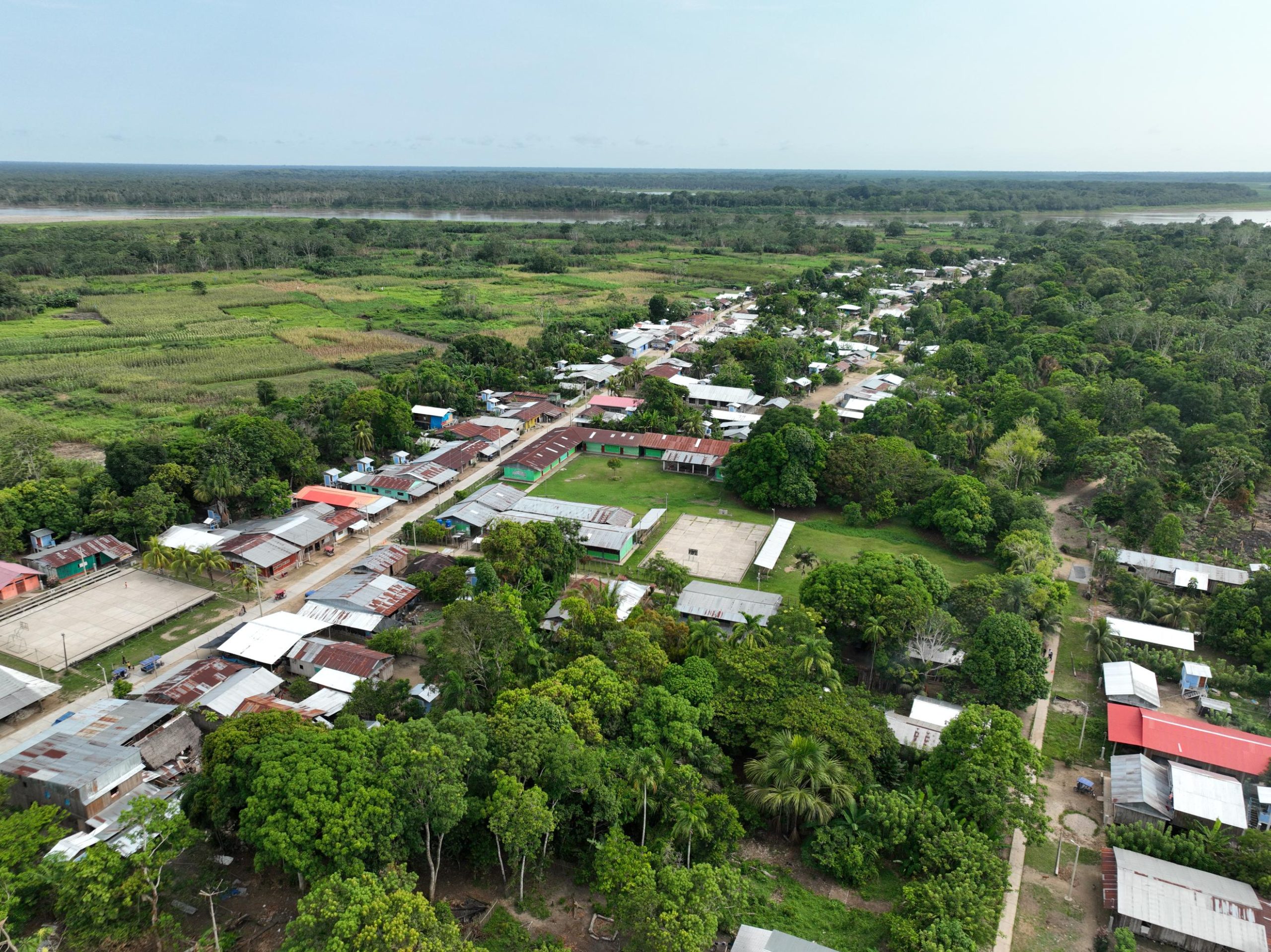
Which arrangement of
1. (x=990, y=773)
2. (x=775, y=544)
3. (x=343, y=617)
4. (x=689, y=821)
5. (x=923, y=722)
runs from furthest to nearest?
(x=775, y=544)
(x=343, y=617)
(x=923, y=722)
(x=990, y=773)
(x=689, y=821)

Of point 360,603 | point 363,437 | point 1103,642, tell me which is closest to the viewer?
point 1103,642

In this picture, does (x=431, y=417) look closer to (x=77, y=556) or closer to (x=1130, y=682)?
(x=77, y=556)

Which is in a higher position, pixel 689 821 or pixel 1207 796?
pixel 689 821

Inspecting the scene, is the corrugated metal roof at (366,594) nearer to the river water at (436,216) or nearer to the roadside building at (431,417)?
the roadside building at (431,417)

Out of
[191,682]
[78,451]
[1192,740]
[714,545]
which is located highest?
[78,451]

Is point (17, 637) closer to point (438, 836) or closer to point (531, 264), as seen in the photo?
point (438, 836)

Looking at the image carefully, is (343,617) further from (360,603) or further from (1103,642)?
(1103,642)

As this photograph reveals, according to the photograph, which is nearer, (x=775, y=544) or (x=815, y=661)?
(x=815, y=661)

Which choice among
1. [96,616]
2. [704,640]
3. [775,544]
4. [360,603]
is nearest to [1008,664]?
[704,640]

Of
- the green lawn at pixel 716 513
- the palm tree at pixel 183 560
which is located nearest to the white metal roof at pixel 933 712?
the green lawn at pixel 716 513
